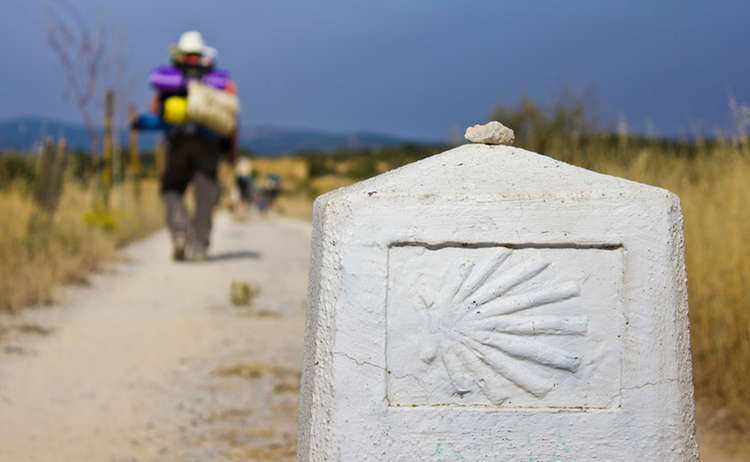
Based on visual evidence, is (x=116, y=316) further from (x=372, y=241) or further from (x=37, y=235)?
(x=372, y=241)

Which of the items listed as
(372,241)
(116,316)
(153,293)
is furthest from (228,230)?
(372,241)

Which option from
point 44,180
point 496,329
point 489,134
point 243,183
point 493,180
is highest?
point 243,183

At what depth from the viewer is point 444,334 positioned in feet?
5.81

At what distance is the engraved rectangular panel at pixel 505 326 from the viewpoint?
177cm

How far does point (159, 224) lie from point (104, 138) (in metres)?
2.91

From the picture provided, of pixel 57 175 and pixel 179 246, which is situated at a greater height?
pixel 57 175

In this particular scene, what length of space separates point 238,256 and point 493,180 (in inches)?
329

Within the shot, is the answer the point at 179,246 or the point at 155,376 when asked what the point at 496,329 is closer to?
the point at 155,376

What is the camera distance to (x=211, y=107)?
7980 millimetres

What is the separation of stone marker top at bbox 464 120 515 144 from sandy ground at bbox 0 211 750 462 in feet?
4.79

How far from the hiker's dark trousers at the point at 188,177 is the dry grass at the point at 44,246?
88cm

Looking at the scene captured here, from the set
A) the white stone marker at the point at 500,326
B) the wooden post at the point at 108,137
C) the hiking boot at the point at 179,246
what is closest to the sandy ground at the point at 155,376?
the white stone marker at the point at 500,326

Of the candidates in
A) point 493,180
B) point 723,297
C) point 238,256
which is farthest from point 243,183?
point 493,180

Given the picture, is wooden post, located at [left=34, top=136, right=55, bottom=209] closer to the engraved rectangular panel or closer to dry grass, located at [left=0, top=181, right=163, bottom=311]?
dry grass, located at [left=0, top=181, right=163, bottom=311]
